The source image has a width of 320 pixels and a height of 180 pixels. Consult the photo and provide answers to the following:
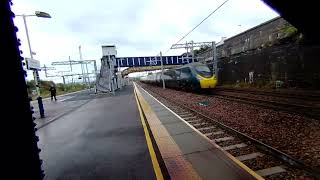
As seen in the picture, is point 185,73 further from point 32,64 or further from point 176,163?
point 176,163

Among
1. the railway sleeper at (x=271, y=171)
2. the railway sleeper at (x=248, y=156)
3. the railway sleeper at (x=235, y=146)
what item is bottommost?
the railway sleeper at (x=235, y=146)

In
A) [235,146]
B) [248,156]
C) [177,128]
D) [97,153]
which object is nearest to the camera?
[248,156]

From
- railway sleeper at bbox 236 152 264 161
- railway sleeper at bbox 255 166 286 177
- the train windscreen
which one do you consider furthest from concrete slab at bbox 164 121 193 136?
the train windscreen

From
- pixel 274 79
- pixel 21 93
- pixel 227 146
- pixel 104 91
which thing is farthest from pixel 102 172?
pixel 104 91

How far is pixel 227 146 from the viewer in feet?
23.0

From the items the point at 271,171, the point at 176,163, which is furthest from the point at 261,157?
the point at 176,163

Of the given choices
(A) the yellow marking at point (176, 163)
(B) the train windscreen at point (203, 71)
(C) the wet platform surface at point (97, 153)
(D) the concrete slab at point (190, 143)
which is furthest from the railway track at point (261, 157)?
(B) the train windscreen at point (203, 71)

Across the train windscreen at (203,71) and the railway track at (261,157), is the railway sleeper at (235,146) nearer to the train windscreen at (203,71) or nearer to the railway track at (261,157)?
the railway track at (261,157)

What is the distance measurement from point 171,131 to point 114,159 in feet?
9.93

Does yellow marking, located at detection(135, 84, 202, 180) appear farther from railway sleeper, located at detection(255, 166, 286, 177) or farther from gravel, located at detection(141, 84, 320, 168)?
gravel, located at detection(141, 84, 320, 168)

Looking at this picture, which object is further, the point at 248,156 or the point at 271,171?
the point at 248,156

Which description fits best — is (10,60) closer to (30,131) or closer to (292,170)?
(30,131)

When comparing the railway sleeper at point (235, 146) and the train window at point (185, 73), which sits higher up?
the train window at point (185, 73)

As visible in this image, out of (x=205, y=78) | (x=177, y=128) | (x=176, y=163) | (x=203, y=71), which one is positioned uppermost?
(x=203, y=71)
